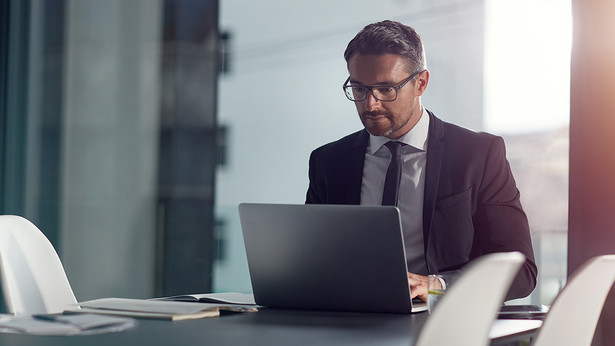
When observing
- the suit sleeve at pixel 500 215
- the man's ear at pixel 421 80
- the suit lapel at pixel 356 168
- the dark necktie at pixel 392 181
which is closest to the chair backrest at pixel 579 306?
the suit sleeve at pixel 500 215

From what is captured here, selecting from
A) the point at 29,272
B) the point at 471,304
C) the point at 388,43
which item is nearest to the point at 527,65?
the point at 388,43

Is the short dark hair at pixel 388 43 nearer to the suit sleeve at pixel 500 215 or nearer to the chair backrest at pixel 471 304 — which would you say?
the suit sleeve at pixel 500 215

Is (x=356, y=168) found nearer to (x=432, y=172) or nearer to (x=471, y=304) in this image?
(x=432, y=172)

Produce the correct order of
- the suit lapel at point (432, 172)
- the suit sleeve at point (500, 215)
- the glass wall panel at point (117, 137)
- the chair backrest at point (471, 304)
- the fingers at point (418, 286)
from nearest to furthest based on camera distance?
the chair backrest at point (471, 304) < the fingers at point (418, 286) < the suit sleeve at point (500, 215) < the suit lapel at point (432, 172) < the glass wall panel at point (117, 137)

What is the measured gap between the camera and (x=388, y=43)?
2395mm

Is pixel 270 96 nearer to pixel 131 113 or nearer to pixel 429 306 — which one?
pixel 131 113

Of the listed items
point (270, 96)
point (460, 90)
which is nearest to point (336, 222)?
point (460, 90)

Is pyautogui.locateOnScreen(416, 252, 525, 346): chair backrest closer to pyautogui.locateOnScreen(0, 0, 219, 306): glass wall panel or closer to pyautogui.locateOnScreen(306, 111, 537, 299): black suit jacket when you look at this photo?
pyautogui.locateOnScreen(306, 111, 537, 299): black suit jacket

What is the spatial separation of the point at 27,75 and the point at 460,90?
2739 mm

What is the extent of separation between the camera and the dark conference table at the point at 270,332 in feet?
3.90

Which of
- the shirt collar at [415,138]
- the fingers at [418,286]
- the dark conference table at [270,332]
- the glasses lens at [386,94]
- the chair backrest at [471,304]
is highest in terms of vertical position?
the glasses lens at [386,94]

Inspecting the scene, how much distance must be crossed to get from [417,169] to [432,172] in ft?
0.25

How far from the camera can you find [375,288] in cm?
154

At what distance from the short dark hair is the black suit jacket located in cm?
20
